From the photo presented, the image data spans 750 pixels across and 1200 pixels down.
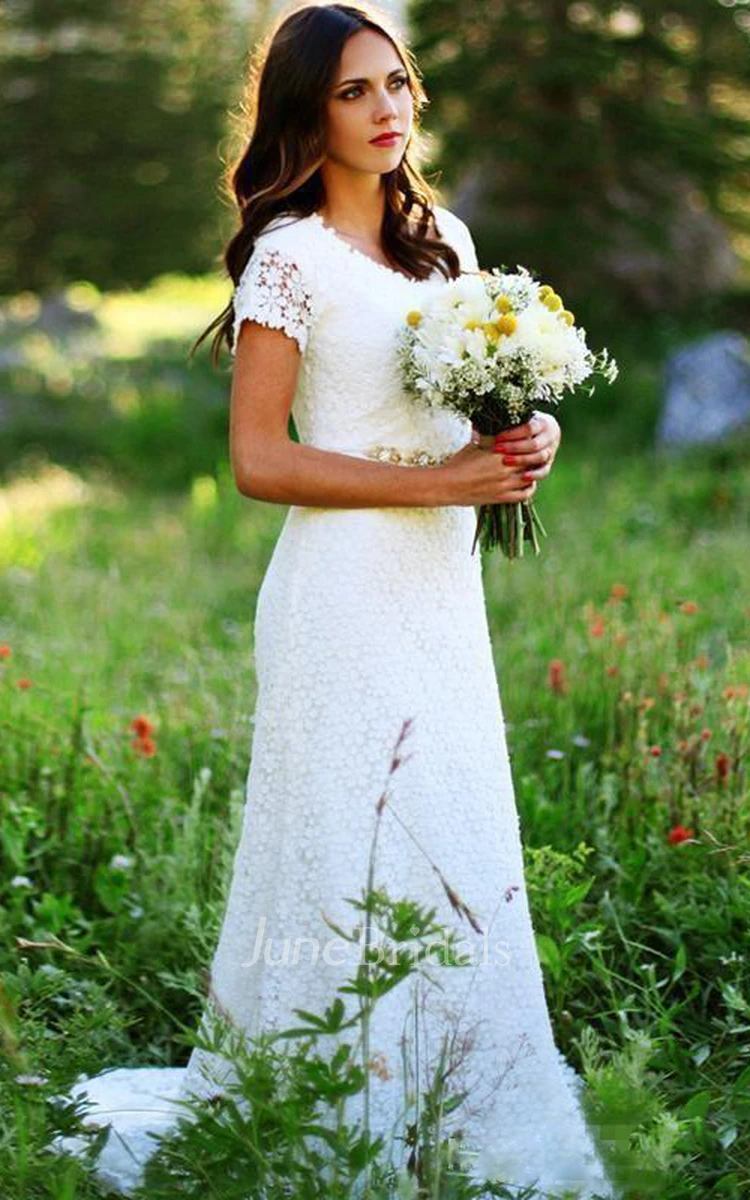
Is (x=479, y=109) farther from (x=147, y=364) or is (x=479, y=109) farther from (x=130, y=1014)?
(x=130, y=1014)

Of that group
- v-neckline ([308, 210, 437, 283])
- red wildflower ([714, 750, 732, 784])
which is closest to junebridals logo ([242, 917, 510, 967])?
red wildflower ([714, 750, 732, 784])

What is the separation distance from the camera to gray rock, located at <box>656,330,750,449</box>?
10.8 meters

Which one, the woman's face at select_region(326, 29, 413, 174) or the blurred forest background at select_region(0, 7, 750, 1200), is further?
the blurred forest background at select_region(0, 7, 750, 1200)

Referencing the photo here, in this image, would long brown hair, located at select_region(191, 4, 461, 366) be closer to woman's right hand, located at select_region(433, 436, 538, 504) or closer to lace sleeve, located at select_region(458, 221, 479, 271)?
lace sleeve, located at select_region(458, 221, 479, 271)

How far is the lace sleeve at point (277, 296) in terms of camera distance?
3.03 m

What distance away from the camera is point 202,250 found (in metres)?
25.0

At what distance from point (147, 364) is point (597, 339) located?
4.96 metres

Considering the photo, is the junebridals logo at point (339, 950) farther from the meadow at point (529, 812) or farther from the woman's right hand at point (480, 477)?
the woman's right hand at point (480, 477)

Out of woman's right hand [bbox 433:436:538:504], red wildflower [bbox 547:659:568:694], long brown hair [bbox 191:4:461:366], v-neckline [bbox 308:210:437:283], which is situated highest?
long brown hair [bbox 191:4:461:366]

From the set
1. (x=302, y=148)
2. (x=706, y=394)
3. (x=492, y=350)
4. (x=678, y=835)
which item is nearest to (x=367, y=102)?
(x=302, y=148)

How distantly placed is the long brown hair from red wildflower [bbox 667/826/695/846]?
1.40m

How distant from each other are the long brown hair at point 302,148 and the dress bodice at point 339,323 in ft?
0.23

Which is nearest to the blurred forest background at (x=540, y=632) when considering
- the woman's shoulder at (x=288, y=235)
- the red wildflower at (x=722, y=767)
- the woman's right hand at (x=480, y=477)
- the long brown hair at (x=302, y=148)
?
the red wildflower at (x=722, y=767)

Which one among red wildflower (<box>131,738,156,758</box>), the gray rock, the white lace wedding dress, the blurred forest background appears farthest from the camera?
the gray rock
